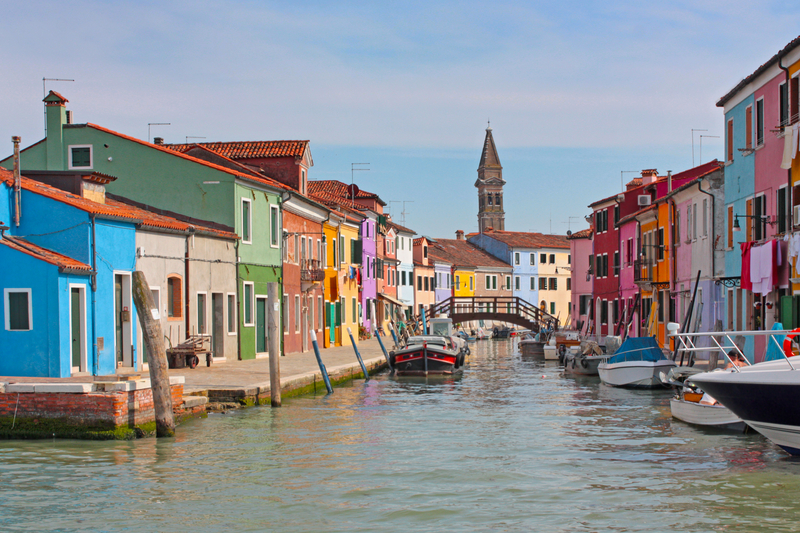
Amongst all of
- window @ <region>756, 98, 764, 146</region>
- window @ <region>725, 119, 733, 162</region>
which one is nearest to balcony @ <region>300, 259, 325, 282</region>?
window @ <region>725, 119, 733, 162</region>

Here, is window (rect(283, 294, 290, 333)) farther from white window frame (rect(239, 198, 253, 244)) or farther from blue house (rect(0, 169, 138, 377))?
blue house (rect(0, 169, 138, 377))

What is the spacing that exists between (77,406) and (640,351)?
16.2 m

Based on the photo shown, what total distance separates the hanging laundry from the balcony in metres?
16.1

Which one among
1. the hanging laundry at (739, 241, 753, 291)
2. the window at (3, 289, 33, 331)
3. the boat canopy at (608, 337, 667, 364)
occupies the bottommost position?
the boat canopy at (608, 337, 667, 364)

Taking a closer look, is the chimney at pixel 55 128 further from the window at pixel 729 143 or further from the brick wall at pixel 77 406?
the window at pixel 729 143

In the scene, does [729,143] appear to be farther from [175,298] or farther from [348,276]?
[348,276]

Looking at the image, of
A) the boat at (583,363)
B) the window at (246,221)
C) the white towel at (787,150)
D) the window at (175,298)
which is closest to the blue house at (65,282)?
the window at (175,298)

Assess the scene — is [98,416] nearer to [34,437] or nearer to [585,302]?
[34,437]

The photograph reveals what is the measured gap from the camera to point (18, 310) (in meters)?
19.4

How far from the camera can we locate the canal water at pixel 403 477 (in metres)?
10.6

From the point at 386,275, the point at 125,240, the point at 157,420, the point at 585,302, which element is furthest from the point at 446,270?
the point at 157,420

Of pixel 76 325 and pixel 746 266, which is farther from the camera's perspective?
pixel 746 266

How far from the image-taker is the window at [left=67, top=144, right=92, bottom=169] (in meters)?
28.8

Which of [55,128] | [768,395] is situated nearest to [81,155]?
[55,128]
